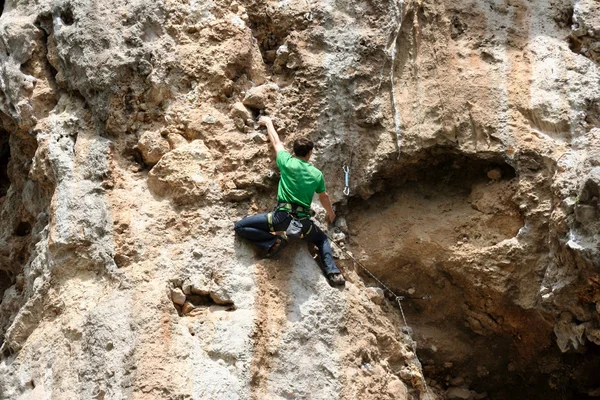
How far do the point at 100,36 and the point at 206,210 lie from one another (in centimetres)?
191

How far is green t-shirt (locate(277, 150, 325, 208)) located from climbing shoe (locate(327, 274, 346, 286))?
25.2 inches

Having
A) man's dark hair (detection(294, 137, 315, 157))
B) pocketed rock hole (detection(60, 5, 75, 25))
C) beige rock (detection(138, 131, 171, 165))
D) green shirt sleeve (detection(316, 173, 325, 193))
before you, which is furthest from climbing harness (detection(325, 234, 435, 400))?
pocketed rock hole (detection(60, 5, 75, 25))

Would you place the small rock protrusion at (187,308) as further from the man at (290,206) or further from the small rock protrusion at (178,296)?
the man at (290,206)

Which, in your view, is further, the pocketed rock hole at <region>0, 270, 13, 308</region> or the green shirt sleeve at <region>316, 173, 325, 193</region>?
the pocketed rock hole at <region>0, 270, 13, 308</region>

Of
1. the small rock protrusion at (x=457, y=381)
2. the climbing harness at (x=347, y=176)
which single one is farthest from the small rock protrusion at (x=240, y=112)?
the small rock protrusion at (x=457, y=381)

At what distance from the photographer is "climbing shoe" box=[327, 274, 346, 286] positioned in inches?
266

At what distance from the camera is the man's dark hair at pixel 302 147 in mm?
6695

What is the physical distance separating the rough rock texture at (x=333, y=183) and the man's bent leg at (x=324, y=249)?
0.31 feet

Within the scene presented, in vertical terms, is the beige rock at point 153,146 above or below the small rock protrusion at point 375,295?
above

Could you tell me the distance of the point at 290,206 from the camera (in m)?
6.51

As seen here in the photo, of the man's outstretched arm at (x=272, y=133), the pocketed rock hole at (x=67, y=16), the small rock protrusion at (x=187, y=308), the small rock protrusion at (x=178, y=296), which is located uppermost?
the pocketed rock hole at (x=67, y=16)

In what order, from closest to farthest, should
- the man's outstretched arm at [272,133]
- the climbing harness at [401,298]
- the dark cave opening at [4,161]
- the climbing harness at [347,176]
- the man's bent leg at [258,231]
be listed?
1. the man's bent leg at [258,231]
2. the man's outstretched arm at [272,133]
3. the climbing harness at [401,298]
4. the climbing harness at [347,176]
5. the dark cave opening at [4,161]

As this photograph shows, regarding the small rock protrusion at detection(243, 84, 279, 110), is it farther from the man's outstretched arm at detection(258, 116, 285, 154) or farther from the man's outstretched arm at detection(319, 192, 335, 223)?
the man's outstretched arm at detection(319, 192, 335, 223)

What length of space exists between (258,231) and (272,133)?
91cm
